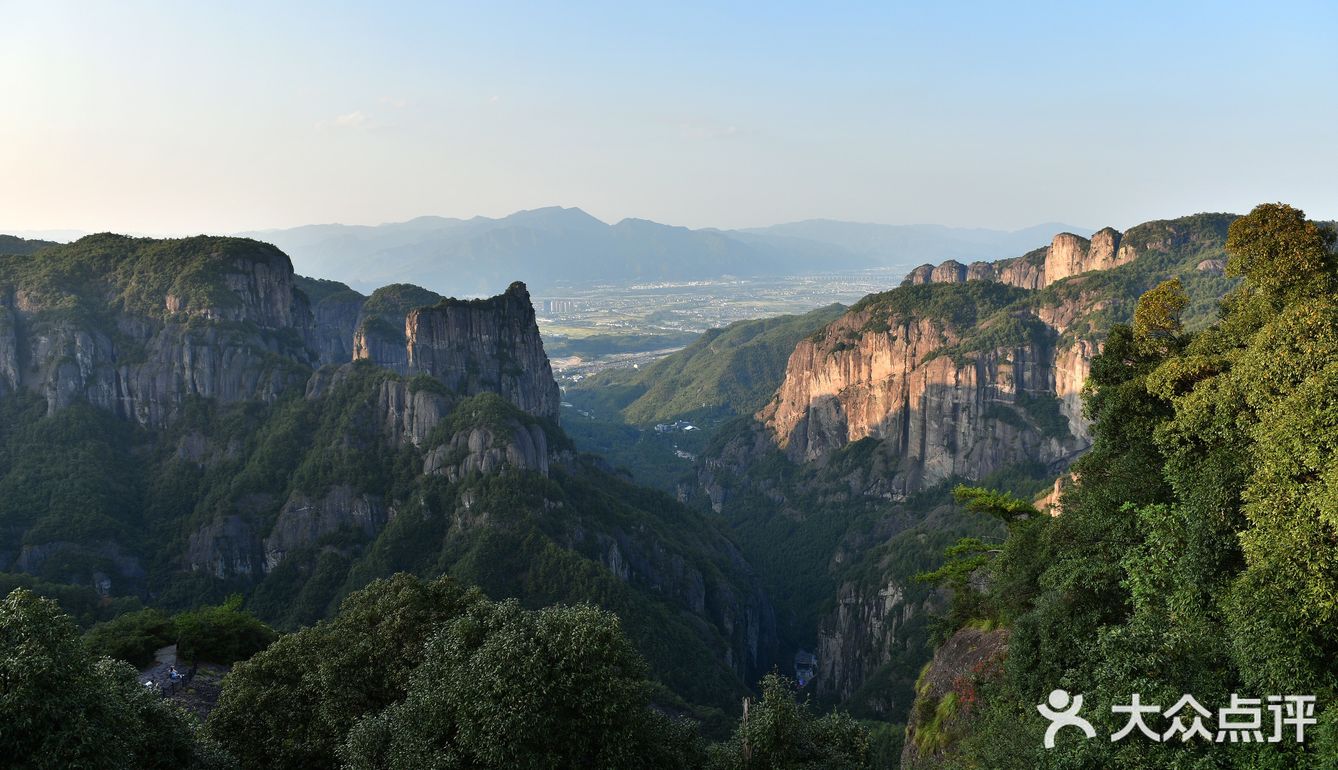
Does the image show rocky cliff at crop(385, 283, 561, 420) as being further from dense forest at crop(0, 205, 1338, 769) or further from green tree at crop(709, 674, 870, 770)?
green tree at crop(709, 674, 870, 770)

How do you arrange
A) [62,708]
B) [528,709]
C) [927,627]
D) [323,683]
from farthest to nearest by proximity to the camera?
[927,627], [323,683], [528,709], [62,708]

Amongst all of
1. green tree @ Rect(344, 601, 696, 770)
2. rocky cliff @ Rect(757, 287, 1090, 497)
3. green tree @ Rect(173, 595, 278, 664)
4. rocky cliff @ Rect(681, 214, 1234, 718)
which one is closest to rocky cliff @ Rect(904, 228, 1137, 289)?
rocky cliff @ Rect(681, 214, 1234, 718)

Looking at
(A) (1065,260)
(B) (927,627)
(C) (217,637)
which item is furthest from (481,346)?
(A) (1065,260)

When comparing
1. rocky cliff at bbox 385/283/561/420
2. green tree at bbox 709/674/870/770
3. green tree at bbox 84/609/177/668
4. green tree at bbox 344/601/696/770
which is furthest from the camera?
rocky cliff at bbox 385/283/561/420

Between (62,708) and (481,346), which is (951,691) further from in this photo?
(481,346)

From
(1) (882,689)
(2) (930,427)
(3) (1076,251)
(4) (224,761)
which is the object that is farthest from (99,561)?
(3) (1076,251)

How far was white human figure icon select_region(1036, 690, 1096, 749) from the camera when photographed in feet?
67.5

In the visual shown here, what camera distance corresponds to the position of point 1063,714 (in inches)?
849

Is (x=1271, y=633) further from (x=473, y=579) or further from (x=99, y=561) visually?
(x=99, y=561)

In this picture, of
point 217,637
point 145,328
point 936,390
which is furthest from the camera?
point 936,390

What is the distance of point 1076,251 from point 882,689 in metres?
124

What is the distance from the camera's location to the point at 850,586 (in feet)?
352

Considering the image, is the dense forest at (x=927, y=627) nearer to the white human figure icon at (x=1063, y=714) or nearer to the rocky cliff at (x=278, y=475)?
the white human figure icon at (x=1063, y=714)

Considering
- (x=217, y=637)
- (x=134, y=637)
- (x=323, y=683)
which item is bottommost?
(x=217, y=637)
